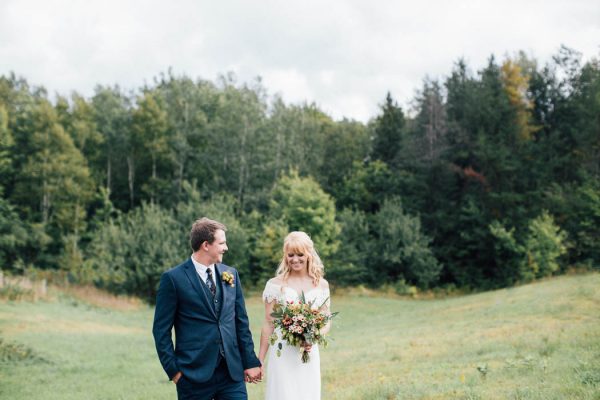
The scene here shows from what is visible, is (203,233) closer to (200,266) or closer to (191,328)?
(200,266)

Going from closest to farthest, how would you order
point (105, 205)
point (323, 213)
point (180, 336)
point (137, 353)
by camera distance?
point (180, 336)
point (137, 353)
point (323, 213)
point (105, 205)

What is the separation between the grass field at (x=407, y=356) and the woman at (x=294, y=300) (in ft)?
8.90

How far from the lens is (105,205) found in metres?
45.7

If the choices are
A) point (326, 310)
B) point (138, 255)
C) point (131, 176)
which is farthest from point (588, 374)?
point (131, 176)

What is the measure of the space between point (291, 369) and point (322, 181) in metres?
43.9

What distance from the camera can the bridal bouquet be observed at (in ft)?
19.2

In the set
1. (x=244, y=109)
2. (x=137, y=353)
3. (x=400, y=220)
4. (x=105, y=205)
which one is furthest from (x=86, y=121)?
(x=137, y=353)

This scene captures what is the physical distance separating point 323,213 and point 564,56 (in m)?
23.7

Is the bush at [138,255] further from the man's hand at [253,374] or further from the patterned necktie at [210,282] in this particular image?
the patterned necktie at [210,282]

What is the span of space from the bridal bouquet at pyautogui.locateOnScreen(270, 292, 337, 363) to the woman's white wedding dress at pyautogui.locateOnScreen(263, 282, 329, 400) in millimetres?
120

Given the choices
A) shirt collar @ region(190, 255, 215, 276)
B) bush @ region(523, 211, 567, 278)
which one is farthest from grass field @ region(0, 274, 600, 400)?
bush @ region(523, 211, 567, 278)

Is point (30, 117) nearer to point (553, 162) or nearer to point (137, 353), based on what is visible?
point (137, 353)

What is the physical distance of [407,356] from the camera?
13055 millimetres

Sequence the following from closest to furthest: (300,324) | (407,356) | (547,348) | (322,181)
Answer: (300,324)
(547,348)
(407,356)
(322,181)
